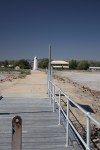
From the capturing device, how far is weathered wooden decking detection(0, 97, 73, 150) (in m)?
6.72

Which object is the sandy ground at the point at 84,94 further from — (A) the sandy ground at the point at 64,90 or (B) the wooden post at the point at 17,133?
(B) the wooden post at the point at 17,133

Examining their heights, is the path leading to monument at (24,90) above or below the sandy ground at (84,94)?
A: above

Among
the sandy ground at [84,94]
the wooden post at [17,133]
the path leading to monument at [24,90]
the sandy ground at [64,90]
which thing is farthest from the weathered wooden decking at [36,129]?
the path leading to monument at [24,90]

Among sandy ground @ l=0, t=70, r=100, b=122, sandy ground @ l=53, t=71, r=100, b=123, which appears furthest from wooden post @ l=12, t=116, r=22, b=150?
sandy ground @ l=0, t=70, r=100, b=122

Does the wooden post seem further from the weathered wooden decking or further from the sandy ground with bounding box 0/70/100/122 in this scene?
the sandy ground with bounding box 0/70/100/122

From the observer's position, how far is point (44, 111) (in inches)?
437

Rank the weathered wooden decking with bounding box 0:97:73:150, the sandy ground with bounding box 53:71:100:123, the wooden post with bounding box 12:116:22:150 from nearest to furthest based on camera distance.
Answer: the wooden post with bounding box 12:116:22:150
the weathered wooden decking with bounding box 0:97:73:150
the sandy ground with bounding box 53:71:100:123

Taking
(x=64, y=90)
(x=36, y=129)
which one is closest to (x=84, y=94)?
(x=64, y=90)

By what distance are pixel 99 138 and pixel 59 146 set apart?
2.72m

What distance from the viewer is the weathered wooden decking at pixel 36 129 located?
265 inches

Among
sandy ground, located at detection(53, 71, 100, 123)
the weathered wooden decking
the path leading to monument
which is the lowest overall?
sandy ground, located at detection(53, 71, 100, 123)

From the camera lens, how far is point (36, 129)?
819cm

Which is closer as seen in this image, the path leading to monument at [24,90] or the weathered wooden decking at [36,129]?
the weathered wooden decking at [36,129]

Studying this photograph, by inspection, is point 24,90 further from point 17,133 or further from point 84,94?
point 17,133
